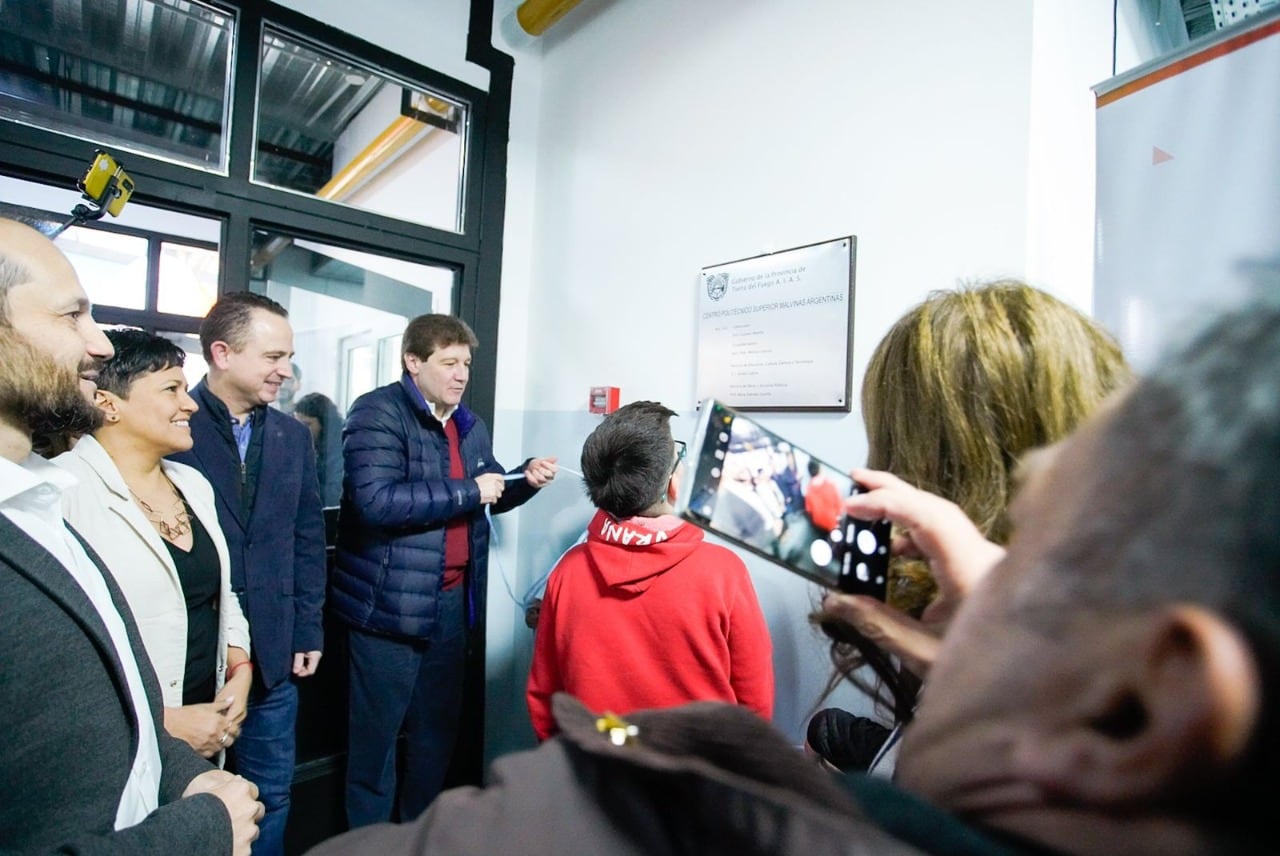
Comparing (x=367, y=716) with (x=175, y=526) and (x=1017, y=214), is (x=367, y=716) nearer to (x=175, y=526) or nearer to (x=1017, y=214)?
(x=175, y=526)

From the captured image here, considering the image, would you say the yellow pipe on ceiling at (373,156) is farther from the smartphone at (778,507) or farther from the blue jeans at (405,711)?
the smartphone at (778,507)

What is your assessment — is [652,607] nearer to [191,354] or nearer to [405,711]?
[405,711]

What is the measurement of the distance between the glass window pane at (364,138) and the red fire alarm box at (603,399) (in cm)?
98

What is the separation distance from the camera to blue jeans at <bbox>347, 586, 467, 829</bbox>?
202 cm

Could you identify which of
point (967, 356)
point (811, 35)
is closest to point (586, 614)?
point (967, 356)

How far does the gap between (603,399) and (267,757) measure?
4.74ft

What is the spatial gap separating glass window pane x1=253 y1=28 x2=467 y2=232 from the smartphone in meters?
2.26

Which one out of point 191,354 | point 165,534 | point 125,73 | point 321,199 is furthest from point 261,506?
point 125,73

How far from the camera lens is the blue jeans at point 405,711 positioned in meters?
2.02

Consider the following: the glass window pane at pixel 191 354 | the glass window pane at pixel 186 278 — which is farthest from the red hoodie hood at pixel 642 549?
the glass window pane at pixel 186 278

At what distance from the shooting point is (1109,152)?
1.31 m

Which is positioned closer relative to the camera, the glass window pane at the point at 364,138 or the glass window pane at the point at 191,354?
the glass window pane at the point at 191,354

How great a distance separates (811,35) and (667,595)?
151 cm

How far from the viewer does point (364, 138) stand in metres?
2.61
